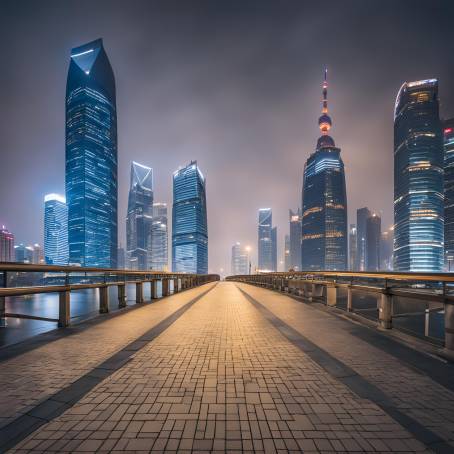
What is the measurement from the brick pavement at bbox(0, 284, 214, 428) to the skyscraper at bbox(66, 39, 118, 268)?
157476 mm

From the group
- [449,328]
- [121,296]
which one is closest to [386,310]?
[449,328]

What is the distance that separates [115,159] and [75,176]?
3486 centimetres

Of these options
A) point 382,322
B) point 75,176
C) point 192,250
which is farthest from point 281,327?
point 75,176

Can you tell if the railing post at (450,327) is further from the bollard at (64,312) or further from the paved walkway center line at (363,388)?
the bollard at (64,312)

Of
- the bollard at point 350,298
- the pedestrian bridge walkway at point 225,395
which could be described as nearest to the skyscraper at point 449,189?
the bollard at point 350,298

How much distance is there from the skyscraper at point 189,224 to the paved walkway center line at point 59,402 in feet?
542

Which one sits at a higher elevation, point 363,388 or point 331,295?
point 363,388

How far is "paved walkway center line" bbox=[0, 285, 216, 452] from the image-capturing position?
2337 millimetres

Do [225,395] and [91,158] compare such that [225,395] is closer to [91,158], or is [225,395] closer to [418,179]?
[91,158]

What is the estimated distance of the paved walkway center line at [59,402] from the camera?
234cm

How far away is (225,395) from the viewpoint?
303 cm

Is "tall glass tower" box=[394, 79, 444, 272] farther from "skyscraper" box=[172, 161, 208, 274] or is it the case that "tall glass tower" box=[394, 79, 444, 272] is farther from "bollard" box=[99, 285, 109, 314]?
"bollard" box=[99, 285, 109, 314]

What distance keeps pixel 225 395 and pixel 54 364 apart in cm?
292

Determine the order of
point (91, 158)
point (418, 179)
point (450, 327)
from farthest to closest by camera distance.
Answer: point (91, 158), point (418, 179), point (450, 327)
